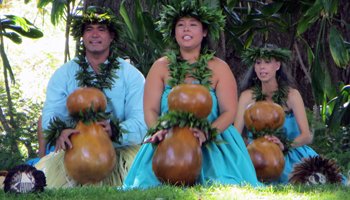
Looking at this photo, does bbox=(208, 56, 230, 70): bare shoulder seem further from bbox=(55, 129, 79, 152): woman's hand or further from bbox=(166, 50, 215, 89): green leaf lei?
bbox=(55, 129, 79, 152): woman's hand

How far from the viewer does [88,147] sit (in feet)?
14.5

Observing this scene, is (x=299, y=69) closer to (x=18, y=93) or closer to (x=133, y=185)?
(x=18, y=93)

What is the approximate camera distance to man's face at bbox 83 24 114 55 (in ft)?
16.7

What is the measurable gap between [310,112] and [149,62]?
7.11 feet

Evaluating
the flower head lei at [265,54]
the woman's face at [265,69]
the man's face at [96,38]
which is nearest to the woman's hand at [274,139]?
the woman's face at [265,69]

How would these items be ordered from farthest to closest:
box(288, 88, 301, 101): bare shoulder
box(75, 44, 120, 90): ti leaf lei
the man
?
box(288, 88, 301, 101): bare shoulder < box(75, 44, 120, 90): ti leaf lei < the man

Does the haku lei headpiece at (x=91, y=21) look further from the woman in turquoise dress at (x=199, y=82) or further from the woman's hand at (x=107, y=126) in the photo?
the woman's hand at (x=107, y=126)

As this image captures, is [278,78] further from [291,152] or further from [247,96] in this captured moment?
[291,152]

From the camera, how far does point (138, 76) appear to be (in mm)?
5195

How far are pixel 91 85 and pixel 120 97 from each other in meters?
0.21

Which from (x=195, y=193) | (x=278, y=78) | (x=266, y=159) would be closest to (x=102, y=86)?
(x=266, y=159)

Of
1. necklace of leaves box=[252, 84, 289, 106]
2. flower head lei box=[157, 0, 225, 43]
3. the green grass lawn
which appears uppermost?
flower head lei box=[157, 0, 225, 43]

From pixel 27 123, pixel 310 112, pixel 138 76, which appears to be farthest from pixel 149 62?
pixel 27 123

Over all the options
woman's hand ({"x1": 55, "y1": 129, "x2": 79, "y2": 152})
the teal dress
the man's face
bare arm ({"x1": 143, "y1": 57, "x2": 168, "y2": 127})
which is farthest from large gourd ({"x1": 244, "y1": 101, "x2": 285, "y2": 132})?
woman's hand ({"x1": 55, "y1": 129, "x2": 79, "y2": 152})
